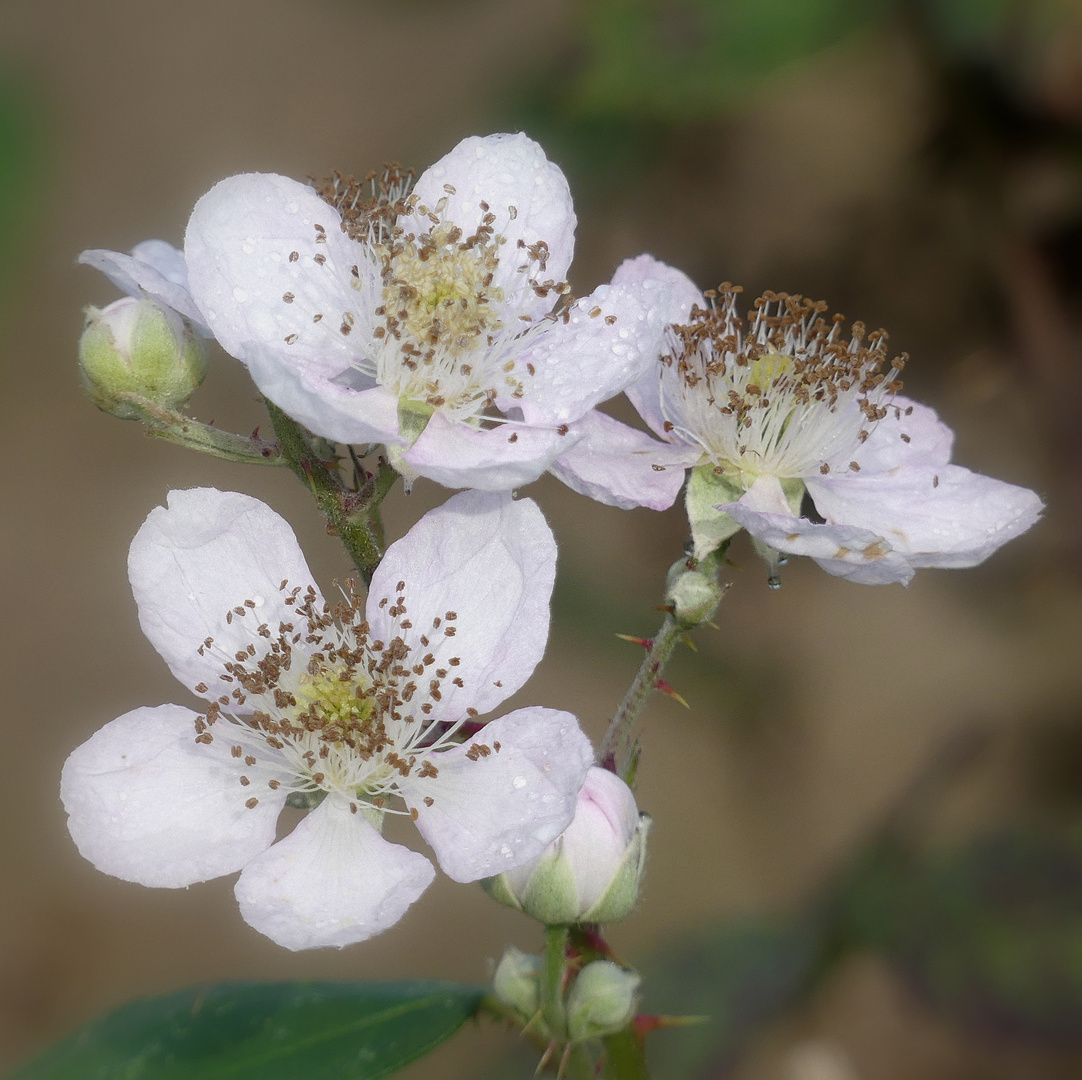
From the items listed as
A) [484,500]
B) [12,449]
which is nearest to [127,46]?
[12,449]

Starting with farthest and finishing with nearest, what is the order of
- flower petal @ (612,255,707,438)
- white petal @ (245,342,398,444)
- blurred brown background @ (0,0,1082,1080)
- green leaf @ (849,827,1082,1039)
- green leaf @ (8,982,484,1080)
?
blurred brown background @ (0,0,1082,1080), green leaf @ (849,827,1082,1039), flower petal @ (612,255,707,438), green leaf @ (8,982,484,1080), white petal @ (245,342,398,444)

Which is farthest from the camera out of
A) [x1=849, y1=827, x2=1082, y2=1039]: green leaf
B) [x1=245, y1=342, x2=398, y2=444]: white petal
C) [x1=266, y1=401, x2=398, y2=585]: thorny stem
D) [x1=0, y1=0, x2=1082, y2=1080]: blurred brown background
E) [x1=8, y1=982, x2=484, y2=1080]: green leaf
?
[x1=0, y1=0, x2=1082, y2=1080]: blurred brown background

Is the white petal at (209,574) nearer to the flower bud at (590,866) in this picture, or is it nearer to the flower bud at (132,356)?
the flower bud at (132,356)

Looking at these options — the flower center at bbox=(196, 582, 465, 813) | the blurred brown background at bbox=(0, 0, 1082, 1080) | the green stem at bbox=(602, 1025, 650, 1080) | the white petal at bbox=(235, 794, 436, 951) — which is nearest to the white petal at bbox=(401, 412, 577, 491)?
the flower center at bbox=(196, 582, 465, 813)

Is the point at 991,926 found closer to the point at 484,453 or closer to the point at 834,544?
the point at 834,544

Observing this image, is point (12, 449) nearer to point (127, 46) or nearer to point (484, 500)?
point (127, 46)

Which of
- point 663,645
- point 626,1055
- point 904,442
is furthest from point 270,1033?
point 904,442

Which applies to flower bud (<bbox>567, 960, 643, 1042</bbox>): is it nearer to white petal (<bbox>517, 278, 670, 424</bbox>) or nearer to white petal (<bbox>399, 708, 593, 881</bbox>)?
white petal (<bbox>399, 708, 593, 881</bbox>)
